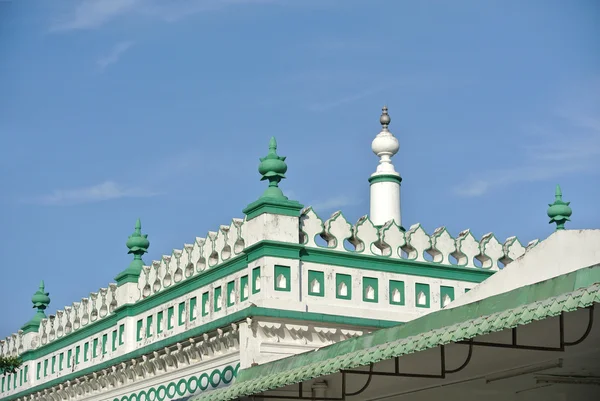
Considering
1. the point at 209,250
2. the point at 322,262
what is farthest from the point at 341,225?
the point at 209,250

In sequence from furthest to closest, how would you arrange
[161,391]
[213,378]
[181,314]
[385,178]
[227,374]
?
[385,178]
[161,391]
[181,314]
[213,378]
[227,374]

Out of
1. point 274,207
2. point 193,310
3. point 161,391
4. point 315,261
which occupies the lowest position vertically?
point 161,391

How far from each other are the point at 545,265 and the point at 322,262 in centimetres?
561

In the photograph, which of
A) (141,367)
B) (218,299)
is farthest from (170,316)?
(218,299)

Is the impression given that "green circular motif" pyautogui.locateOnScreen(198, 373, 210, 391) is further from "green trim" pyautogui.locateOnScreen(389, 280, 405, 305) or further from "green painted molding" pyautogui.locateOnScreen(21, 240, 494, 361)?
"green trim" pyautogui.locateOnScreen(389, 280, 405, 305)

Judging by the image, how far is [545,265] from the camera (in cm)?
1667

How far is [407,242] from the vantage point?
2225 cm

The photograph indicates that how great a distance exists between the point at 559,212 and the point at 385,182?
3575 mm

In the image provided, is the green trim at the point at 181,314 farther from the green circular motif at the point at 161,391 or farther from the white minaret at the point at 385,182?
the white minaret at the point at 385,182

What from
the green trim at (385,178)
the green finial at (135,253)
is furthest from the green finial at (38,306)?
the green trim at (385,178)

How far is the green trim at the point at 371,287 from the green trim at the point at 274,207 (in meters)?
1.88

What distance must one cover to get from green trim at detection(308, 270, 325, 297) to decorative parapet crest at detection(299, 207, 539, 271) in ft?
1.66

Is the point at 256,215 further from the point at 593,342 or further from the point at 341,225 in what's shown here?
the point at 593,342

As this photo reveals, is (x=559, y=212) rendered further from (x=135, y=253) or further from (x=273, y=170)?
(x=135, y=253)
